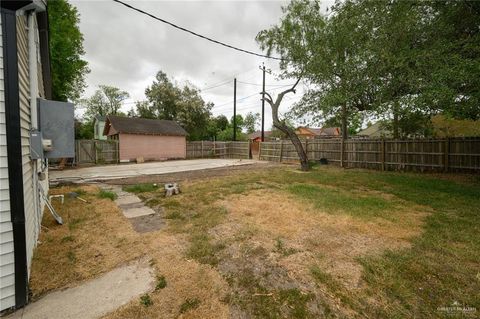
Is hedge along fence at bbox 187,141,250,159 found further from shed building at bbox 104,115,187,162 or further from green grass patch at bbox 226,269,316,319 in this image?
green grass patch at bbox 226,269,316,319

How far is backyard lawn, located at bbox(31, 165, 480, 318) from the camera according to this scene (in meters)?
2.15

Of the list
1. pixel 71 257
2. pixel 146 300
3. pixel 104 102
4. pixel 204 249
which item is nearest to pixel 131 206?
pixel 71 257

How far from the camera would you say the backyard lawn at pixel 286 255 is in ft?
7.06

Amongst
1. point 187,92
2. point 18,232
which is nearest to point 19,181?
point 18,232

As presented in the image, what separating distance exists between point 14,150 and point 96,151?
55.6 feet

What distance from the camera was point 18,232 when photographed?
7.40 feet

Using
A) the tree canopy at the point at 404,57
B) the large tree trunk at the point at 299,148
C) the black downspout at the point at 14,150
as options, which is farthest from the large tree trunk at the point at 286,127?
the black downspout at the point at 14,150

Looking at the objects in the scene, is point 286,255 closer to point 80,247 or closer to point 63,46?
point 80,247

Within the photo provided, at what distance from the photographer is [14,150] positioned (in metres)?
2.22

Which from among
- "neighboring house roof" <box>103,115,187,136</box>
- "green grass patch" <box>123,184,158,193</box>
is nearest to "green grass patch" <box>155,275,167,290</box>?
"green grass patch" <box>123,184,158,193</box>

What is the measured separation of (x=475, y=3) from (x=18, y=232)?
30.5 feet

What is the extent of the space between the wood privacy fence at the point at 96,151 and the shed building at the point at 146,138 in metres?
0.55

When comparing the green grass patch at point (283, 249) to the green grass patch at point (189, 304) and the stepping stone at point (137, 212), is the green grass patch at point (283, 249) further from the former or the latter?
the stepping stone at point (137, 212)

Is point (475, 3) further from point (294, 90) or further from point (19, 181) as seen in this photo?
point (19, 181)
